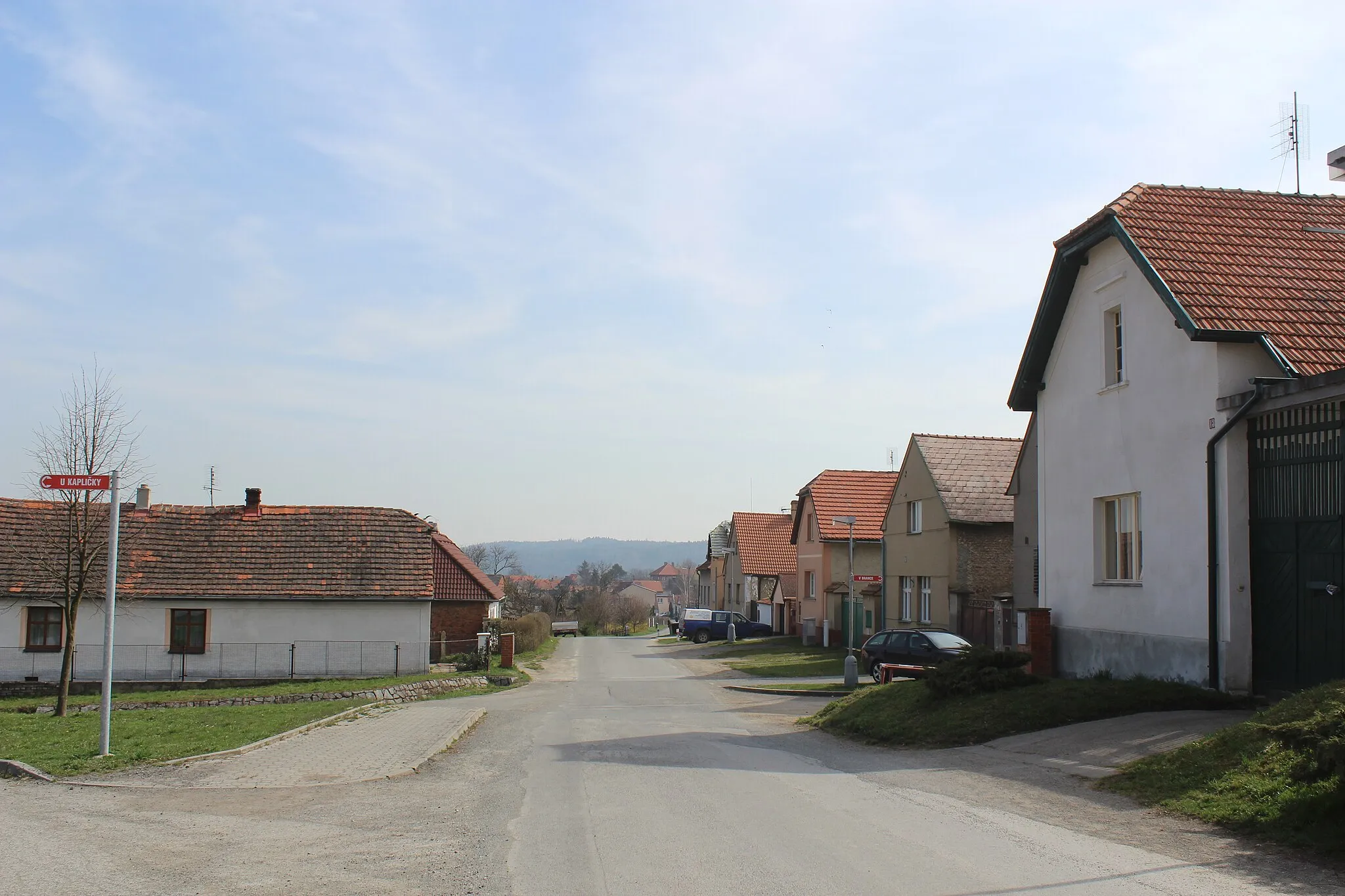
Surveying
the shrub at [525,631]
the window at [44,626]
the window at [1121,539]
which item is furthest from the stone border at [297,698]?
the window at [1121,539]

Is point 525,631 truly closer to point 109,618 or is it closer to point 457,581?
point 457,581

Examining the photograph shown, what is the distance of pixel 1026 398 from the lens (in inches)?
843

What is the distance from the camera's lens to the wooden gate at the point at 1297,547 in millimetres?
13289

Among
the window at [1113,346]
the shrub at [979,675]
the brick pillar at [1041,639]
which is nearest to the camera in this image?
the shrub at [979,675]

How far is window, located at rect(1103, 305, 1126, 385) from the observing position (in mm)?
18078

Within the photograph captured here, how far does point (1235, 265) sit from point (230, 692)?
2498 centimetres

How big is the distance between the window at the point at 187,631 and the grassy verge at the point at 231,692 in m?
1.94

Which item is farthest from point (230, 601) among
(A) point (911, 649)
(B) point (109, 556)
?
(B) point (109, 556)

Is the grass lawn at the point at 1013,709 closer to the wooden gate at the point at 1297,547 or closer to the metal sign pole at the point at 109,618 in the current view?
the wooden gate at the point at 1297,547

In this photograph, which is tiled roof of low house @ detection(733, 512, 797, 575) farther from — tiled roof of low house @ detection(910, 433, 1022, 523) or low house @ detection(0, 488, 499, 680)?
low house @ detection(0, 488, 499, 680)

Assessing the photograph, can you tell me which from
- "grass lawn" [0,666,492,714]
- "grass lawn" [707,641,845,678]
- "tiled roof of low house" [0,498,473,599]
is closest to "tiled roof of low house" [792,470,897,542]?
"grass lawn" [707,641,845,678]

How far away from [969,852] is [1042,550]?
525 inches

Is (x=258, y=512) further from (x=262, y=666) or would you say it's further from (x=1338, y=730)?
(x=1338, y=730)

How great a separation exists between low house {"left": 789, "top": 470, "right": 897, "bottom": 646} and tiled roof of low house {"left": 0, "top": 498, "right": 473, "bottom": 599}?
1623 centimetres
